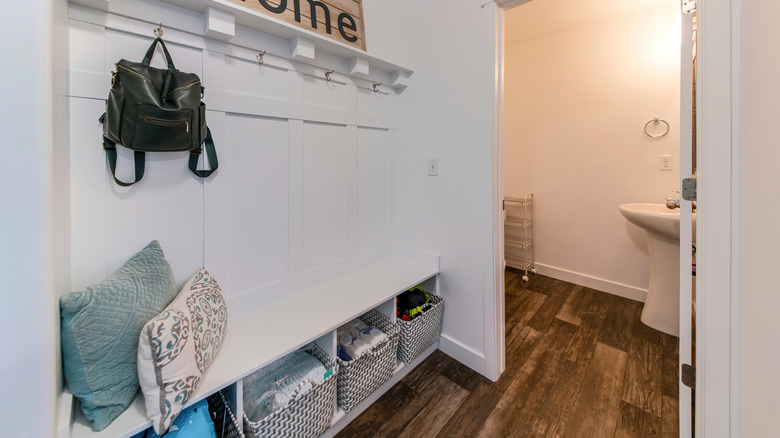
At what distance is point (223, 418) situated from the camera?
42.7 inches

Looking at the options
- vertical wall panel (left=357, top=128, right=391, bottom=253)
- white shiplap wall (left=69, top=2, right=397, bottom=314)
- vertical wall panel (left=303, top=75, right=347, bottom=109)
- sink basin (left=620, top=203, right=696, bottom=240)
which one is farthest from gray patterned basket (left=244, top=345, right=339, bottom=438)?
sink basin (left=620, top=203, right=696, bottom=240)

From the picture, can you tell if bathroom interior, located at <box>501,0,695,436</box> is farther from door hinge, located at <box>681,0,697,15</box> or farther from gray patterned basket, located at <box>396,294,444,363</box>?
door hinge, located at <box>681,0,697,15</box>

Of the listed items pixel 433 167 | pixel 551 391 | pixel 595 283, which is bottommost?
pixel 551 391

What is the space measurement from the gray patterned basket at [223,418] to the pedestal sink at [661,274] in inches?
99.2

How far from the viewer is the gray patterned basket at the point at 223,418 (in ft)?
3.28

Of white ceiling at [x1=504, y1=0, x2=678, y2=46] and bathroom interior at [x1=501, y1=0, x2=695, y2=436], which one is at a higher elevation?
white ceiling at [x1=504, y1=0, x2=678, y2=46]

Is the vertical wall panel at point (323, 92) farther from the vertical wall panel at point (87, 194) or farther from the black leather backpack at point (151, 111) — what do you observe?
the vertical wall panel at point (87, 194)

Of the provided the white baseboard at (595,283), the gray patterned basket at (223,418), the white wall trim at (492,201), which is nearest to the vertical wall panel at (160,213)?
the gray patterned basket at (223,418)

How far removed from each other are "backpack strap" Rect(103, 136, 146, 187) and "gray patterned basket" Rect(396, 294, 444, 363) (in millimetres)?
1353

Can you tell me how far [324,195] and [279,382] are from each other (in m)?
0.95

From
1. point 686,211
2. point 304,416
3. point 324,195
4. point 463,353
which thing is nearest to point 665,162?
point 686,211

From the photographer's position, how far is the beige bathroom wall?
2355 mm

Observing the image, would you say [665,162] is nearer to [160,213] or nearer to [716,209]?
[716,209]

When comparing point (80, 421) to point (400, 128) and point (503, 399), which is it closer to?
point (503, 399)
